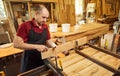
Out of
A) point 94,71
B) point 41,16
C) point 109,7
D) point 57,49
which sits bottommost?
point 94,71

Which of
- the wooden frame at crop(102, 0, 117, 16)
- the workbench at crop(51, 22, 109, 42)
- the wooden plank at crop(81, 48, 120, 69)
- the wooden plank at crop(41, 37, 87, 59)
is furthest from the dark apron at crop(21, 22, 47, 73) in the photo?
the wooden frame at crop(102, 0, 117, 16)

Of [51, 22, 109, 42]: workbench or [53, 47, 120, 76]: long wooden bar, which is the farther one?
[51, 22, 109, 42]: workbench

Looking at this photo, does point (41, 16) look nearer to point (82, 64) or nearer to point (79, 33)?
point (82, 64)

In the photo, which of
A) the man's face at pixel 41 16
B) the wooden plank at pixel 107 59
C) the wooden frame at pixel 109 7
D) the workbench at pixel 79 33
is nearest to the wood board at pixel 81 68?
the wooden plank at pixel 107 59

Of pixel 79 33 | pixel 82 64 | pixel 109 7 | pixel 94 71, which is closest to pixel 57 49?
pixel 82 64

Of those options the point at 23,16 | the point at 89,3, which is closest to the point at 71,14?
the point at 23,16

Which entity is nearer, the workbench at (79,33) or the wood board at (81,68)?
the wood board at (81,68)

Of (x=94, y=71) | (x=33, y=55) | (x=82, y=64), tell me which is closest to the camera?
(x=94, y=71)

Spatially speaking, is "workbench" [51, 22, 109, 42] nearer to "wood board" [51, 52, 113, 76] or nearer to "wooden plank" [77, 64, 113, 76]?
"wood board" [51, 52, 113, 76]

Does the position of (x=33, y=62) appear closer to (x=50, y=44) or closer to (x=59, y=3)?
(x=50, y=44)

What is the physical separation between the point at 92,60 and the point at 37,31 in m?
0.69

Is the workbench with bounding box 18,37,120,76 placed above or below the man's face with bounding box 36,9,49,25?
below

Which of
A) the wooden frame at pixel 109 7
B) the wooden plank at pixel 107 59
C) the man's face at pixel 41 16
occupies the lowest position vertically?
the wooden plank at pixel 107 59

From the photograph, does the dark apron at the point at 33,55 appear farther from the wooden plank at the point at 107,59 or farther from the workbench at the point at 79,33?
the workbench at the point at 79,33
